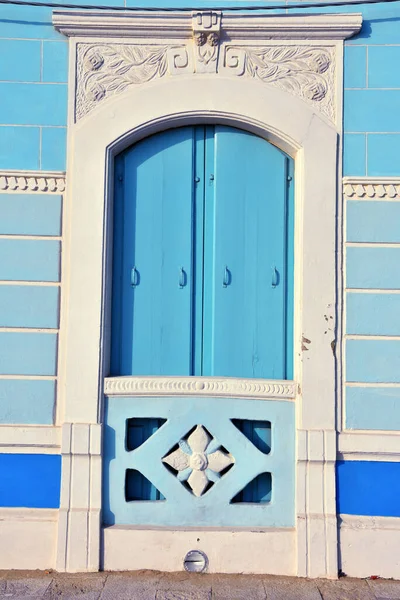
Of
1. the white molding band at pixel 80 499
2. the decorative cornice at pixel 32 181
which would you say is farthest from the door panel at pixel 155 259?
the white molding band at pixel 80 499

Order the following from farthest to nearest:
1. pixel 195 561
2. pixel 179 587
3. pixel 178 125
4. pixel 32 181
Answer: pixel 178 125 → pixel 32 181 → pixel 195 561 → pixel 179 587

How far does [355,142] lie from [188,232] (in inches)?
56.8

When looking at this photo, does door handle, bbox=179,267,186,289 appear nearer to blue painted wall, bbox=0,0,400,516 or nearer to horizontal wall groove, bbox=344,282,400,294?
blue painted wall, bbox=0,0,400,516

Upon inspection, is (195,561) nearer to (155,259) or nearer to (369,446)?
(369,446)

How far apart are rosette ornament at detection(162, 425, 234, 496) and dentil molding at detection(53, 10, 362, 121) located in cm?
261

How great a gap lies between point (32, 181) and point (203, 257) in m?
1.43

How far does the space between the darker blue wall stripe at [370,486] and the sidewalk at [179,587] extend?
1.66 ft

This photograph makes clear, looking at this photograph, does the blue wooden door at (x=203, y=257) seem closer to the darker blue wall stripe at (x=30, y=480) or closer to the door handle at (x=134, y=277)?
the door handle at (x=134, y=277)

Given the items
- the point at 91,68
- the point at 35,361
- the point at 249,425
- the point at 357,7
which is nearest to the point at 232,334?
the point at 249,425

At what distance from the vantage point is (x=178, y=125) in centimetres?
442

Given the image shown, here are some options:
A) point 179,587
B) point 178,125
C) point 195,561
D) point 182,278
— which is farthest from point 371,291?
point 179,587

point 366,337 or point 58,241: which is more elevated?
point 58,241

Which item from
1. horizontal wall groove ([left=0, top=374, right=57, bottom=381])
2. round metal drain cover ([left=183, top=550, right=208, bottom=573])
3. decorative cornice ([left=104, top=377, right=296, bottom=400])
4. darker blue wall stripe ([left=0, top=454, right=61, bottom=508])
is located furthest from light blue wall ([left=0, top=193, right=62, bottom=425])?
round metal drain cover ([left=183, top=550, right=208, bottom=573])

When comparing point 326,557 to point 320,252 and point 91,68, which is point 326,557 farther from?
point 91,68
